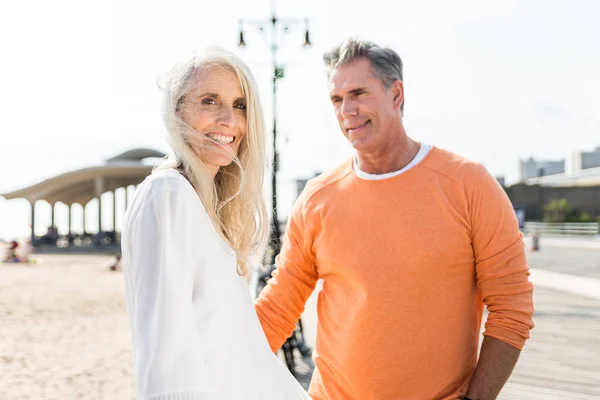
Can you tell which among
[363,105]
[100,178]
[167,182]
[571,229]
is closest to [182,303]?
[167,182]

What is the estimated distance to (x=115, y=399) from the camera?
6.16 meters

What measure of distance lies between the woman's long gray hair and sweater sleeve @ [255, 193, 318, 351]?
0.55m

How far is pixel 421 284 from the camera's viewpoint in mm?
2148

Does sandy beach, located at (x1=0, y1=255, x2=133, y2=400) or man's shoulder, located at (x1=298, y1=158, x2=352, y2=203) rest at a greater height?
man's shoulder, located at (x1=298, y1=158, x2=352, y2=203)

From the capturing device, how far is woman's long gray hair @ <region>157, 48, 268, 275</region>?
1597mm

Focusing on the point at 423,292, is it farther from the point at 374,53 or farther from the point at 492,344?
the point at 374,53

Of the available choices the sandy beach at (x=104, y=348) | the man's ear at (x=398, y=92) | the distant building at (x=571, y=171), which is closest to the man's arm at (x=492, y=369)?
the man's ear at (x=398, y=92)

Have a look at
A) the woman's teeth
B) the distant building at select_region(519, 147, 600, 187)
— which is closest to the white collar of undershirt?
the woman's teeth

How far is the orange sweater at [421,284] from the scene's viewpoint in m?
2.12

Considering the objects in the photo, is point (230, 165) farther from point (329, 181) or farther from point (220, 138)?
point (329, 181)

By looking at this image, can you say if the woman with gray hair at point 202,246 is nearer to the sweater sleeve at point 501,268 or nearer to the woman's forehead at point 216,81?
the woman's forehead at point 216,81

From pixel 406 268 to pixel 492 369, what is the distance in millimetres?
417

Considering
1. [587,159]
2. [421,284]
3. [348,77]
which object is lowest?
[587,159]

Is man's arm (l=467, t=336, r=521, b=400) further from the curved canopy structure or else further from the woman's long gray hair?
the curved canopy structure
